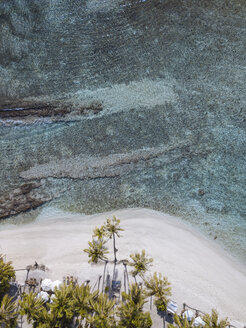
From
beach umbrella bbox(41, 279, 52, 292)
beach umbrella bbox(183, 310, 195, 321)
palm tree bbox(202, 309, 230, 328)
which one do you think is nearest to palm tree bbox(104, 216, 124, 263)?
A: beach umbrella bbox(41, 279, 52, 292)

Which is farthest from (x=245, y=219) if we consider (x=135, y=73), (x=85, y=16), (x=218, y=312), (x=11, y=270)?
(x=85, y=16)

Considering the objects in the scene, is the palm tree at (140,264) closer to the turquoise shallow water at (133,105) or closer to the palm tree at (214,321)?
the turquoise shallow water at (133,105)

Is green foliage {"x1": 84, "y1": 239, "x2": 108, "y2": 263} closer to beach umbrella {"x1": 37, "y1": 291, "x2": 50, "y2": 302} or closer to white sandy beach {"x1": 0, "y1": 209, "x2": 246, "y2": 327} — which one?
white sandy beach {"x1": 0, "y1": 209, "x2": 246, "y2": 327}

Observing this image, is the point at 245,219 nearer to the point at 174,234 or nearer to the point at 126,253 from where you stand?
the point at 174,234

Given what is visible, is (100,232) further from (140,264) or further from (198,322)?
(198,322)

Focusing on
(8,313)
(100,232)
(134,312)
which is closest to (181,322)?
(134,312)

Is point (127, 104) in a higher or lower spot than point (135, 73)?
lower
